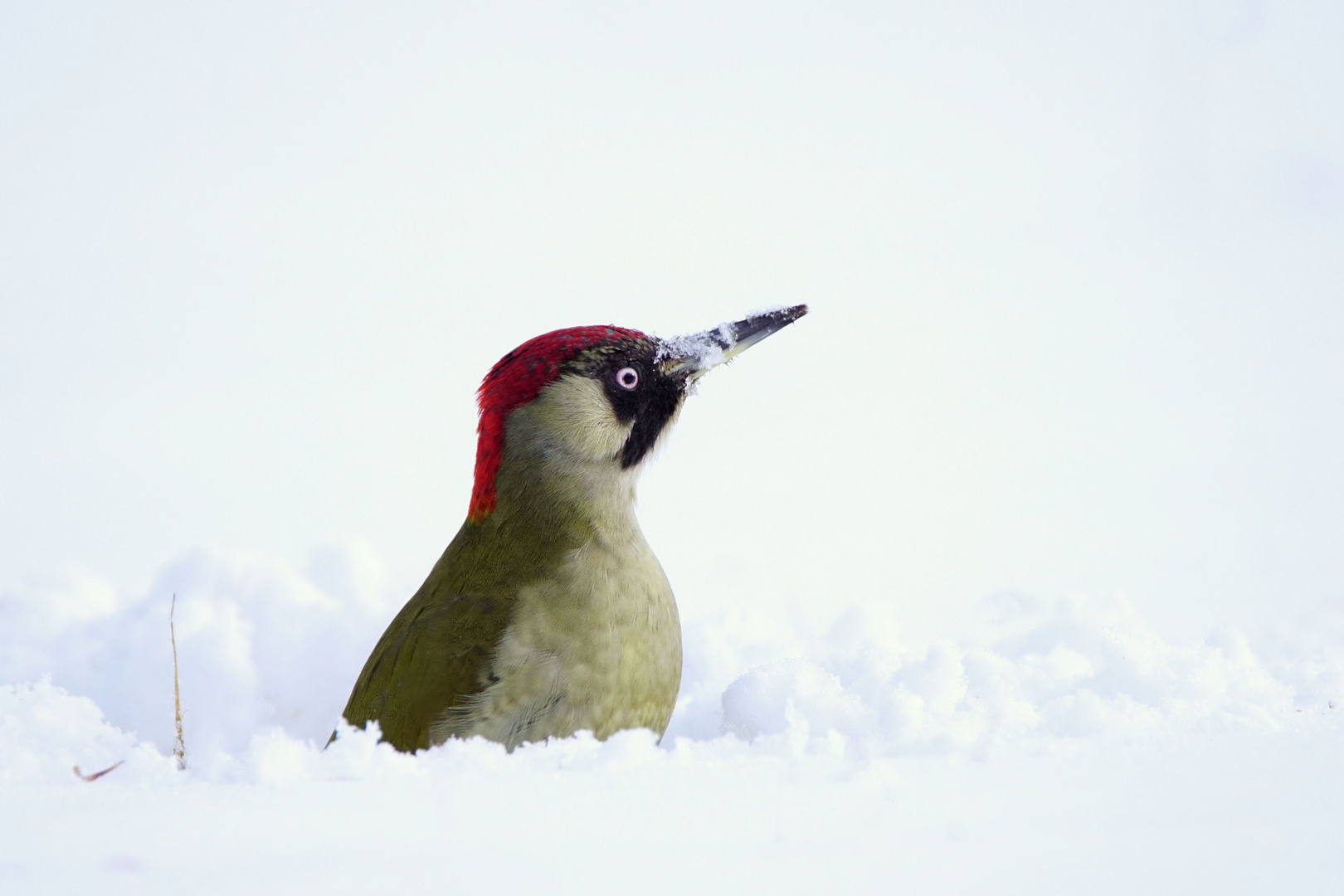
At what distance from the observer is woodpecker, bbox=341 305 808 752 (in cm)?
235

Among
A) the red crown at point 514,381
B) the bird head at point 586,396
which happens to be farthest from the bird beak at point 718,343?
the red crown at point 514,381

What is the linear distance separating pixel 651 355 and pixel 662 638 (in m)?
0.75

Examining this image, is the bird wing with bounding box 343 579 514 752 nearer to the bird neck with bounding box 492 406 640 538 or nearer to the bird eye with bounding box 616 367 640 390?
the bird neck with bounding box 492 406 640 538

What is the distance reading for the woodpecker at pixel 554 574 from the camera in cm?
235

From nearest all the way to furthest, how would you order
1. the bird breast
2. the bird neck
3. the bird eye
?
the bird breast < the bird neck < the bird eye

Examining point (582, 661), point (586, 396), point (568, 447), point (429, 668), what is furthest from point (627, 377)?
point (429, 668)

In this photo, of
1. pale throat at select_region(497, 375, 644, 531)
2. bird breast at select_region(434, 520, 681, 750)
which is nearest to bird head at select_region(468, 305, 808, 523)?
pale throat at select_region(497, 375, 644, 531)

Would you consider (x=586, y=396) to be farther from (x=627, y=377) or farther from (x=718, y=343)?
(x=718, y=343)

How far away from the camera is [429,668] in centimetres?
243

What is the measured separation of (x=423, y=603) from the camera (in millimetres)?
2625

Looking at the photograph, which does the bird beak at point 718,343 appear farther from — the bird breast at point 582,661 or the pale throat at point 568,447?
the bird breast at point 582,661

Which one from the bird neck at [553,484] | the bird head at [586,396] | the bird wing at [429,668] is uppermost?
the bird head at [586,396]

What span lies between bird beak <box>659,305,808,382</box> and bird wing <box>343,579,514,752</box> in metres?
0.79

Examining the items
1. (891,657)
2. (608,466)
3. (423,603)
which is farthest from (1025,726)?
(423,603)
